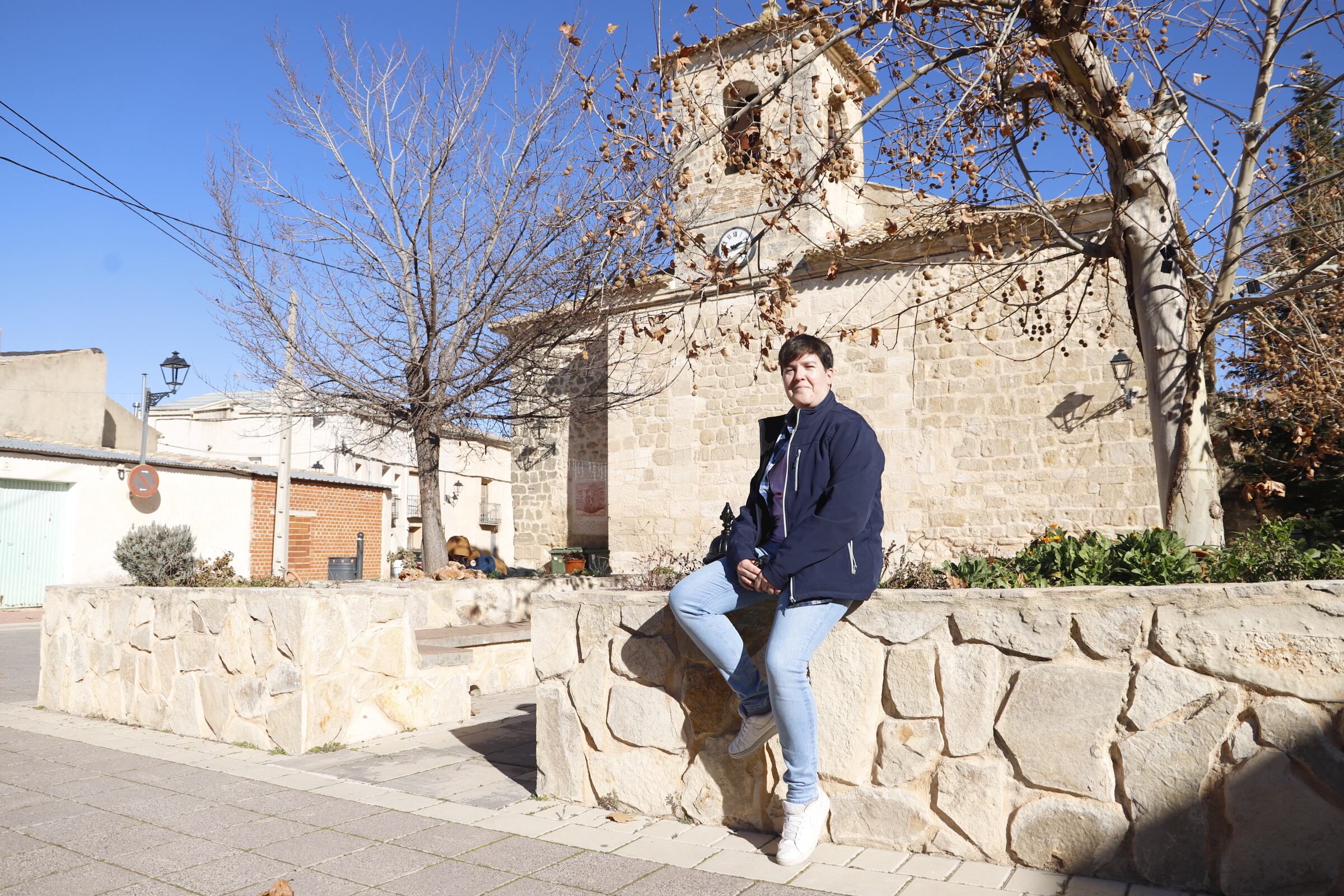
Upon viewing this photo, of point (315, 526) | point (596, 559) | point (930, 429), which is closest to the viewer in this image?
point (930, 429)

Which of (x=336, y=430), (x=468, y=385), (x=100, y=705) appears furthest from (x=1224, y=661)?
(x=336, y=430)

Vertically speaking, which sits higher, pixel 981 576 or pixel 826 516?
pixel 826 516

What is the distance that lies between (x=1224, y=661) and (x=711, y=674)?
1718 millimetres

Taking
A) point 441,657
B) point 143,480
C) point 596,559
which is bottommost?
point 441,657

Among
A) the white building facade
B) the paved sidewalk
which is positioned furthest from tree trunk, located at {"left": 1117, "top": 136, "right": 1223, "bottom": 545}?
the white building facade

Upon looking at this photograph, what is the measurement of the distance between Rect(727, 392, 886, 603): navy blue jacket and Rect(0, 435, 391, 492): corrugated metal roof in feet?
59.5

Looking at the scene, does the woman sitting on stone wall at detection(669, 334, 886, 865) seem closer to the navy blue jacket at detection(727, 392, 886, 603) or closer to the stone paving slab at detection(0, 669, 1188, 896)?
the navy blue jacket at detection(727, 392, 886, 603)

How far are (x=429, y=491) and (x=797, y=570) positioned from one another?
296 inches

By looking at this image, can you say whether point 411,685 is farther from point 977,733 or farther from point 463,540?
point 463,540

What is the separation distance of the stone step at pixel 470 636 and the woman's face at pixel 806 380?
307cm

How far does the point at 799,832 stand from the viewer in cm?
290

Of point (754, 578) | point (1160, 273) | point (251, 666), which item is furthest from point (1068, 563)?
point (251, 666)

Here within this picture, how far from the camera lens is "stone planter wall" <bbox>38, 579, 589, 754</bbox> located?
482cm

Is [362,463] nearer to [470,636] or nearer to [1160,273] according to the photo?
[470,636]
